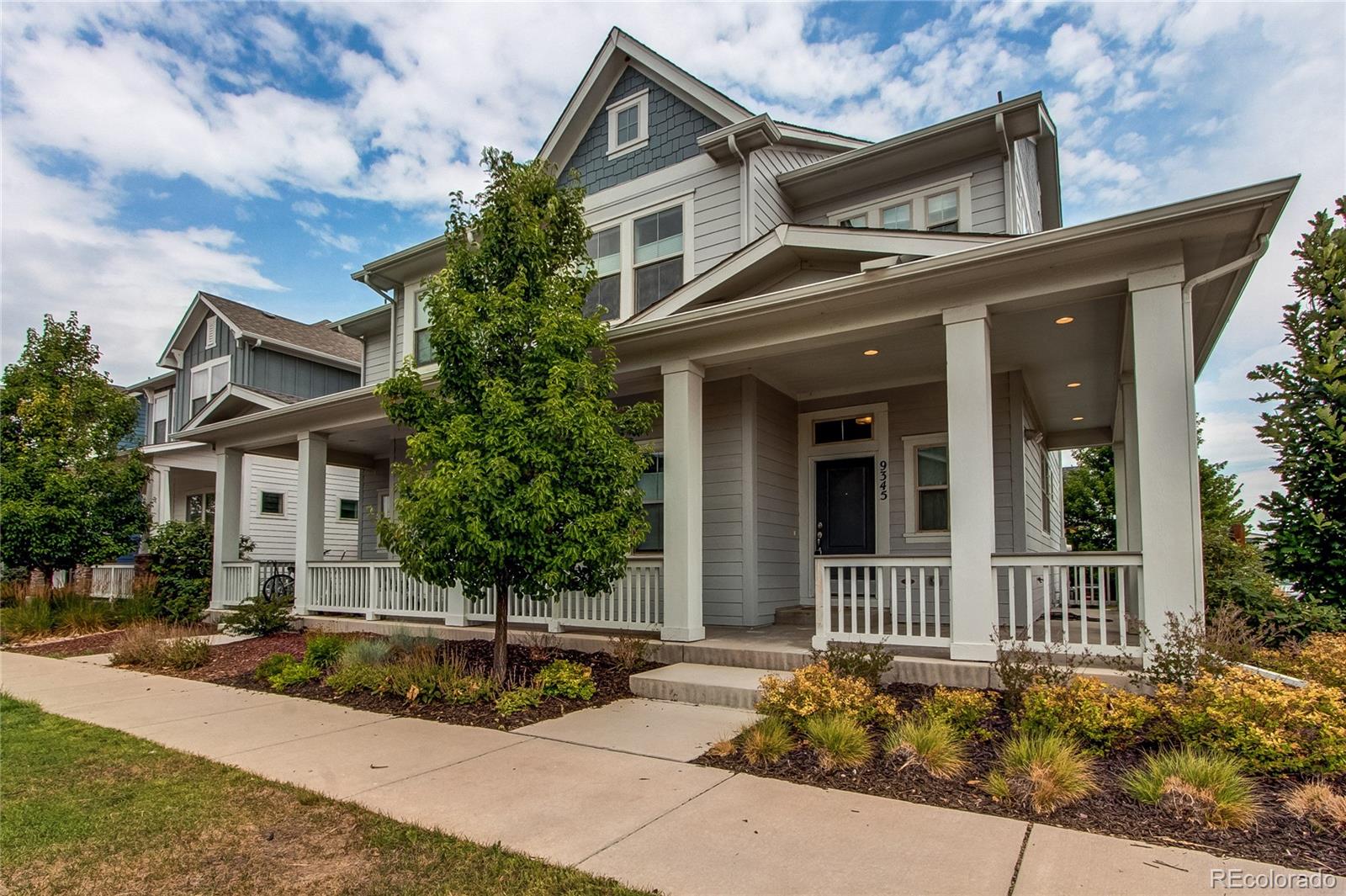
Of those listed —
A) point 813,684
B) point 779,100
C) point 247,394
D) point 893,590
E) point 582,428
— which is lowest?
point 813,684

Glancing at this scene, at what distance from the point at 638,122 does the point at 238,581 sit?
33.8 ft

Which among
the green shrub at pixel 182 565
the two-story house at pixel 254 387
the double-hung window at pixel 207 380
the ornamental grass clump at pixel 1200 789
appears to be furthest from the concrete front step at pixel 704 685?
the double-hung window at pixel 207 380

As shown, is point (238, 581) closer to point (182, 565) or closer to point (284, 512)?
point (182, 565)

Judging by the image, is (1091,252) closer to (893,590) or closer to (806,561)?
(893,590)

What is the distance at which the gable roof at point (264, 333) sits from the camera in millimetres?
18641

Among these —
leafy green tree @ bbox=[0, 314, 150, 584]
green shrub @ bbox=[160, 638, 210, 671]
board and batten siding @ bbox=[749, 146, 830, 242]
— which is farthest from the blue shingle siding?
leafy green tree @ bbox=[0, 314, 150, 584]

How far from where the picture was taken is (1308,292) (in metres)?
6.73

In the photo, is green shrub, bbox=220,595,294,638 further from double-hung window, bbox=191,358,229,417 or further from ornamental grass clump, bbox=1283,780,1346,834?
ornamental grass clump, bbox=1283,780,1346,834

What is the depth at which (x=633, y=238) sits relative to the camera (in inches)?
418

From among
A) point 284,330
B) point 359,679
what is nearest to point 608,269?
point 359,679

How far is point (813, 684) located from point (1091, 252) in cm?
393

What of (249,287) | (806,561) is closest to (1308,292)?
(806,561)

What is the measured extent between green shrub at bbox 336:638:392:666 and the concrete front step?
268cm

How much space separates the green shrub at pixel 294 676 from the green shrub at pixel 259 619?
3771mm
